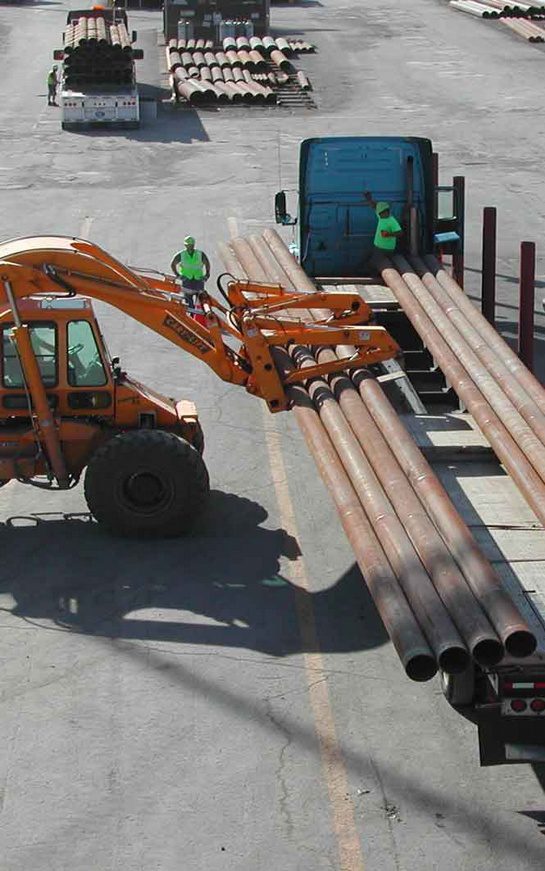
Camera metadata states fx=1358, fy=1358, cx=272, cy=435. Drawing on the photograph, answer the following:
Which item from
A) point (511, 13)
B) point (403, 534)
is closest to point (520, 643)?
point (403, 534)

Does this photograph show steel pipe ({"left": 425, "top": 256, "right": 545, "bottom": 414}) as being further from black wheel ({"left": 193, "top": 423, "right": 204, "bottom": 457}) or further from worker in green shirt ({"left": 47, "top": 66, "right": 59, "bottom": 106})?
worker in green shirt ({"left": 47, "top": 66, "right": 59, "bottom": 106})

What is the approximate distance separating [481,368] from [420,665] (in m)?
6.08

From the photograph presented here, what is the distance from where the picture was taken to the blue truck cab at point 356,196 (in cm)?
1867

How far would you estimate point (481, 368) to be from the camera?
46.4ft

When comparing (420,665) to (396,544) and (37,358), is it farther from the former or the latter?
(37,358)

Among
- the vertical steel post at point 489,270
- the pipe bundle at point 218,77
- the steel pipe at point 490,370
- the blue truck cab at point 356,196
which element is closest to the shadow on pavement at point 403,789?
the steel pipe at point 490,370

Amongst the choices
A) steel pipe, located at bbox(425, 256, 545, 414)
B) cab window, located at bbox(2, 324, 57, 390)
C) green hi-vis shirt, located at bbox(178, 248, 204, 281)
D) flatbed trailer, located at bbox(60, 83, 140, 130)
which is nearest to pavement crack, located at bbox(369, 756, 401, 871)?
steel pipe, located at bbox(425, 256, 545, 414)

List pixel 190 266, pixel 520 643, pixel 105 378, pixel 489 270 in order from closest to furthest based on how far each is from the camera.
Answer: pixel 520 643 → pixel 105 378 → pixel 190 266 → pixel 489 270

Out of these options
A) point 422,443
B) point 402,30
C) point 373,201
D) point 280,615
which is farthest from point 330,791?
point 402,30

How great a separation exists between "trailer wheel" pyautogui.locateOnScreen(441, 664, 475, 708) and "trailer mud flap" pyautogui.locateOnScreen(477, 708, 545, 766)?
1.08 ft

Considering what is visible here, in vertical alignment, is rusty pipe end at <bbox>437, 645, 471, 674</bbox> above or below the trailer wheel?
above

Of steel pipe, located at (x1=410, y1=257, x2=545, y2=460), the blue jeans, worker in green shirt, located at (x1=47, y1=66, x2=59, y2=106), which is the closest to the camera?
steel pipe, located at (x1=410, y1=257, x2=545, y2=460)

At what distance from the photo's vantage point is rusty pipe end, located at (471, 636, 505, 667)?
837 cm

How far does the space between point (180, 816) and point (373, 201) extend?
37.6ft
